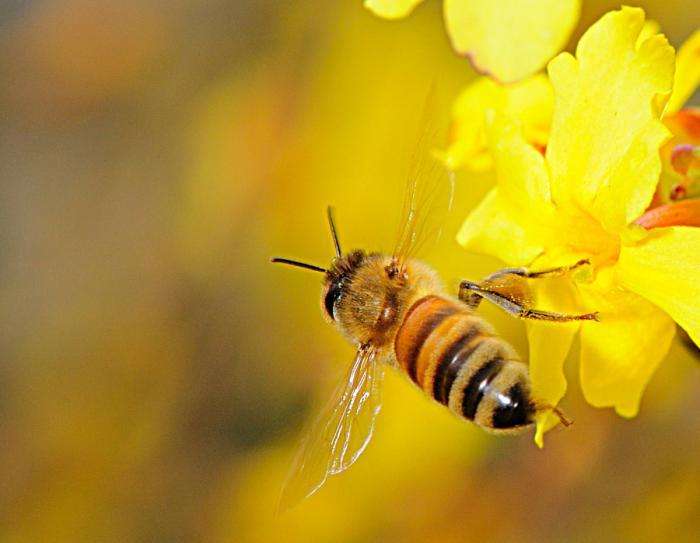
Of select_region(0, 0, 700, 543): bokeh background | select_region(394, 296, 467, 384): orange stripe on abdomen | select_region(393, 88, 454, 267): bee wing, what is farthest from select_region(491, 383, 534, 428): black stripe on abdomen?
select_region(0, 0, 700, 543): bokeh background

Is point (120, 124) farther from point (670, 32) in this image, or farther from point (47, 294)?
point (670, 32)

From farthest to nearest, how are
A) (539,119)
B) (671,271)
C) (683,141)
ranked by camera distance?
(539,119) < (683,141) < (671,271)

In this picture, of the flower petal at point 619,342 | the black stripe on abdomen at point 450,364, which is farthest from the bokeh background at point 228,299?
the black stripe on abdomen at point 450,364

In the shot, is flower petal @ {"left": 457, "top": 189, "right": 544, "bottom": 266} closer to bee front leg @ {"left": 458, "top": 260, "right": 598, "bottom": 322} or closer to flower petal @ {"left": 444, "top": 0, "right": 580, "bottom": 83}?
bee front leg @ {"left": 458, "top": 260, "right": 598, "bottom": 322}

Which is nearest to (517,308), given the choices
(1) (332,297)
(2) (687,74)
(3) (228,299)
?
(1) (332,297)

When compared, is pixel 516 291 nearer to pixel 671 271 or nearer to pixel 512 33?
pixel 671 271

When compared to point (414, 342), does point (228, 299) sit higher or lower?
lower

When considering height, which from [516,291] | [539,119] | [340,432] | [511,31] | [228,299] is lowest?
[228,299]

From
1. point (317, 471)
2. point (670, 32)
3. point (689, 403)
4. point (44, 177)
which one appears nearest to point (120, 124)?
point (44, 177)

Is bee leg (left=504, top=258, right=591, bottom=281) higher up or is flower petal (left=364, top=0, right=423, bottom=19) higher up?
flower petal (left=364, top=0, right=423, bottom=19)
